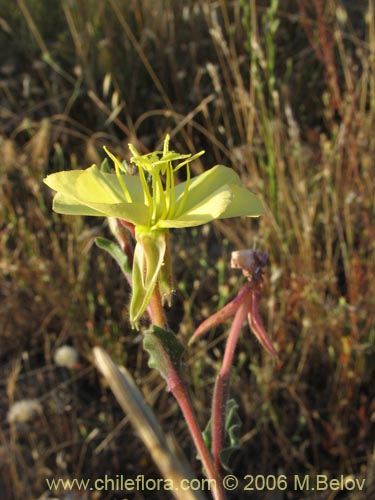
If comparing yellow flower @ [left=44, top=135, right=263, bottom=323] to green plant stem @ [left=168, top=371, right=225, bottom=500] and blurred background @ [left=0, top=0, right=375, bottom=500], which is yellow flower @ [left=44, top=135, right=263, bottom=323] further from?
blurred background @ [left=0, top=0, right=375, bottom=500]

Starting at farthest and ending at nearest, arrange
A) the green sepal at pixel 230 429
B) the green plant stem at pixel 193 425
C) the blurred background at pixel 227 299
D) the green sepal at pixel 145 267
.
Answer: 1. the blurred background at pixel 227 299
2. the green sepal at pixel 230 429
3. the green plant stem at pixel 193 425
4. the green sepal at pixel 145 267

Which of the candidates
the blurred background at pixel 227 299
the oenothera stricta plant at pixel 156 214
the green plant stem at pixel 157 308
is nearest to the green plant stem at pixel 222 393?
the oenothera stricta plant at pixel 156 214

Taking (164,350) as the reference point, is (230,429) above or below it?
below

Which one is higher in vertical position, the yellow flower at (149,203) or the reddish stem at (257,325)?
the yellow flower at (149,203)

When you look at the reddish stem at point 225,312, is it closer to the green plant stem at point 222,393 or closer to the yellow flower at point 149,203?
the green plant stem at point 222,393

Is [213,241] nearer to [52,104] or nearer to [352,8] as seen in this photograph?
[52,104]

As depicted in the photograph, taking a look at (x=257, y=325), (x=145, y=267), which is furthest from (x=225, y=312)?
(x=145, y=267)

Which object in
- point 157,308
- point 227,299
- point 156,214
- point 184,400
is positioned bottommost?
point 227,299

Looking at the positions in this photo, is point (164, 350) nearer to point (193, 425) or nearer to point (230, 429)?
point (193, 425)
